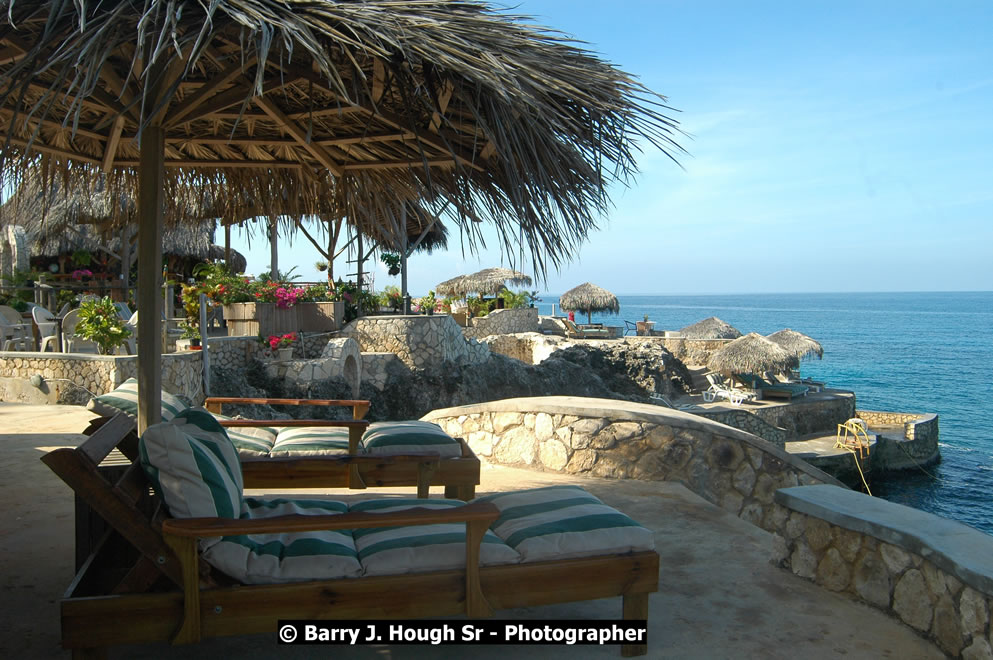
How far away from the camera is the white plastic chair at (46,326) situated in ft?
33.4

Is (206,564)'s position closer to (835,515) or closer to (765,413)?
(835,515)

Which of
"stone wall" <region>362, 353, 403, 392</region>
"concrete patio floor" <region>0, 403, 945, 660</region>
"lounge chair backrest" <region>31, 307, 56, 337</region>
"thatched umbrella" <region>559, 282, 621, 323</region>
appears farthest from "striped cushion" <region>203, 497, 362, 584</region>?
"thatched umbrella" <region>559, 282, 621, 323</region>

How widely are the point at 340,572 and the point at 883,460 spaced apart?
22.0 m

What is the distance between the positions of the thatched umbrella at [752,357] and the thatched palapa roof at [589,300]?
11287 mm

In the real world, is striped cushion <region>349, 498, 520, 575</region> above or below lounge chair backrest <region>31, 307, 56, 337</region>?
below

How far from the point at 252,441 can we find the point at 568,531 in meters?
2.21

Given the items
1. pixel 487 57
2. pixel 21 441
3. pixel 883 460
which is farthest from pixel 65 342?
pixel 883 460

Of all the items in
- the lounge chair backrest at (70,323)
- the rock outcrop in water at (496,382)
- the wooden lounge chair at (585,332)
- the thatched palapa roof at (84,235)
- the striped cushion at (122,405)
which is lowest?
the rock outcrop in water at (496,382)

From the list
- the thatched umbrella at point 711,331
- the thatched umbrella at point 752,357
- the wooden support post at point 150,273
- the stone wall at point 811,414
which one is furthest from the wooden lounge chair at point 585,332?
the wooden support post at point 150,273

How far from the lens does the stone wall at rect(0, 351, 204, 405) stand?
8.96 metres

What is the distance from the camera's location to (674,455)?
4.95 meters

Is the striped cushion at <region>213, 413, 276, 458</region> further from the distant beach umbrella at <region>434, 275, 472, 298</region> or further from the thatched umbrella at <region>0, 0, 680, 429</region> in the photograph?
the distant beach umbrella at <region>434, 275, 472, 298</region>

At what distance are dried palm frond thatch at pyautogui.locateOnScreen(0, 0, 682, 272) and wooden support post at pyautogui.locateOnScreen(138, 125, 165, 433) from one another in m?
0.14

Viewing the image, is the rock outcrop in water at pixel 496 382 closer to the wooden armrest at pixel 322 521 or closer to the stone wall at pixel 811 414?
the stone wall at pixel 811 414
